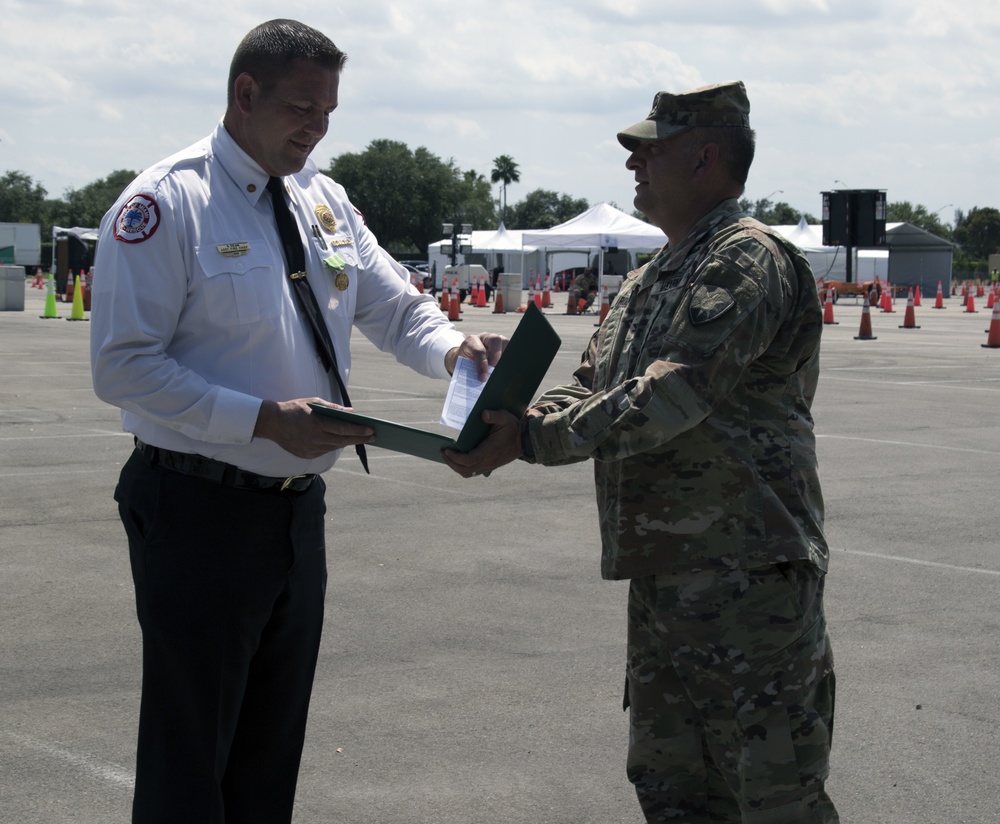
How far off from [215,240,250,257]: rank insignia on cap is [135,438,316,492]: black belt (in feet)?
1.60

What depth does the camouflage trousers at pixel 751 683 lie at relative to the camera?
2.91 metres

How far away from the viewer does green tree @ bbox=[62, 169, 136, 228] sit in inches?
4774

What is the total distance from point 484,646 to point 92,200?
133003 millimetres

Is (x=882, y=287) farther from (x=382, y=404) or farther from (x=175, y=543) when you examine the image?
(x=175, y=543)

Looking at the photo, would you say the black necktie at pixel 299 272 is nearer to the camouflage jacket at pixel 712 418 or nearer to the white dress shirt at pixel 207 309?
the white dress shirt at pixel 207 309

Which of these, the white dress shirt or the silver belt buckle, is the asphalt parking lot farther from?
the white dress shirt

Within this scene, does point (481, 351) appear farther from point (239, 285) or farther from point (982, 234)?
point (982, 234)

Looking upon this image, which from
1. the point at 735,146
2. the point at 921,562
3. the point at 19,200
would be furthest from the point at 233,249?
the point at 19,200

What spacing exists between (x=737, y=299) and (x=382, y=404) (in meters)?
10.9

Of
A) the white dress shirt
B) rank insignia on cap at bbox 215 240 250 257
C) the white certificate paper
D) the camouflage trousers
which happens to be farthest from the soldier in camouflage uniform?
rank insignia on cap at bbox 215 240 250 257

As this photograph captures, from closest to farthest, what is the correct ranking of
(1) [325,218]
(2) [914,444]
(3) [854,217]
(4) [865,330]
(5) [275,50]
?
1. (5) [275,50]
2. (1) [325,218]
3. (2) [914,444]
4. (4) [865,330]
5. (3) [854,217]

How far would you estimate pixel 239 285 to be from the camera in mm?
2902

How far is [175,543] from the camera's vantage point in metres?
2.93

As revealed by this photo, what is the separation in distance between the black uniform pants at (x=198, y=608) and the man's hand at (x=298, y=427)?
0.21 meters
